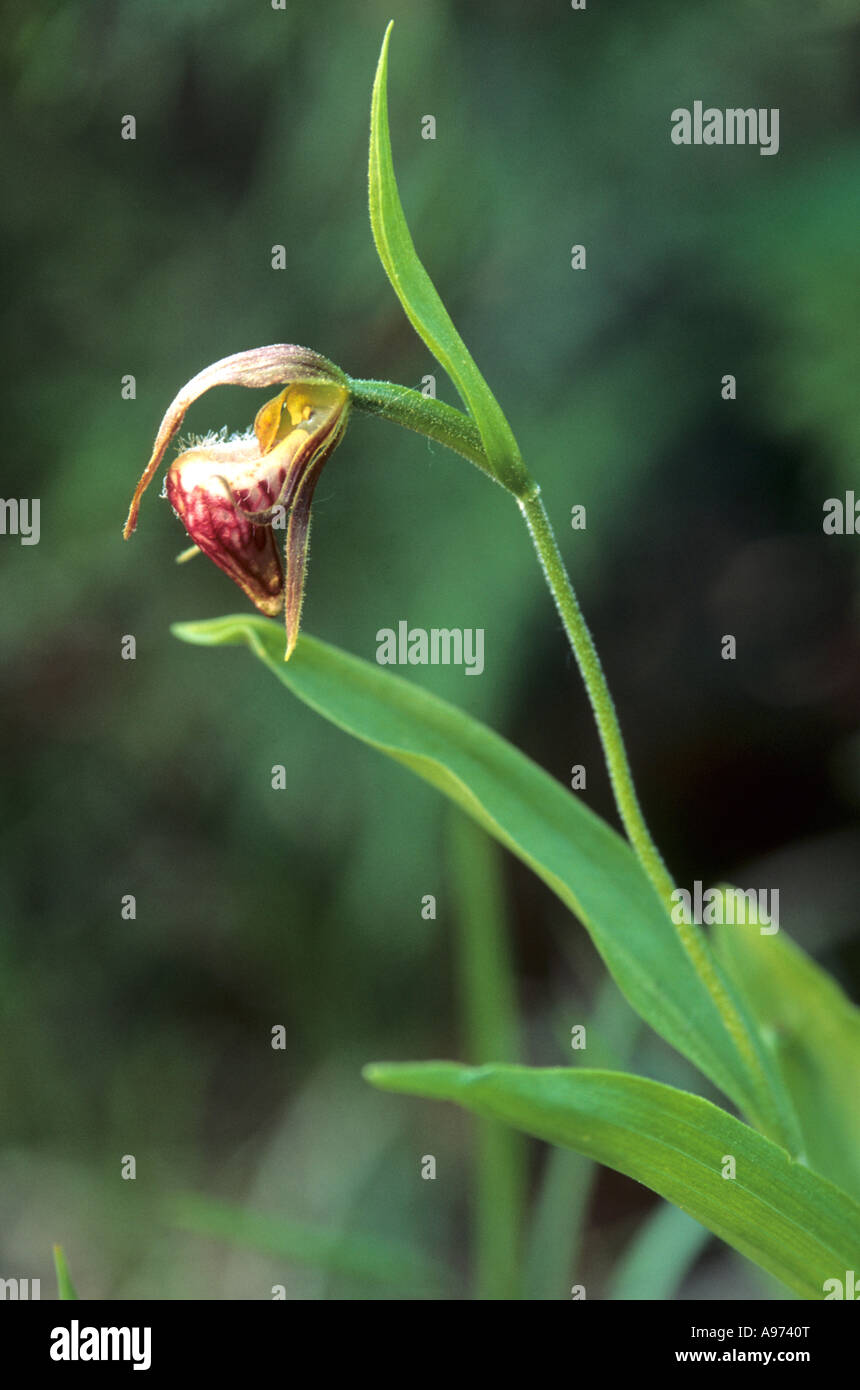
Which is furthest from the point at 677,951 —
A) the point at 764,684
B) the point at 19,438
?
the point at 19,438

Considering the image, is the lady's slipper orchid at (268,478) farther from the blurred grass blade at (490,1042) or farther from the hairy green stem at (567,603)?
the blurred grass blade at (490,1042)

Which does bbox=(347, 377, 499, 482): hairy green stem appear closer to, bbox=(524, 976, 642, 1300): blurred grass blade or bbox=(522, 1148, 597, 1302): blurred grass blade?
bbox=(524, 976, 642, 1300): blurred grass blade

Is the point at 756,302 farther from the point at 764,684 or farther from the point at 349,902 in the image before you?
the point at 349,902

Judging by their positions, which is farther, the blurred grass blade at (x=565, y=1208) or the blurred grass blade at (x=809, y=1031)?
the blurred grass blade at (x=565, y=1208)

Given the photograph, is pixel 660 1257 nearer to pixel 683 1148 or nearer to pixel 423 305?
pixel 683 1148

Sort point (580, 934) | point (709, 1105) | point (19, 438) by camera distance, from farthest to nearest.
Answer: point (580, 934) < point (19, 438) < point (709, 1105)

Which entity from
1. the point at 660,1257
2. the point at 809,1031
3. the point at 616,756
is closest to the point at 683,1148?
the point at 616,756

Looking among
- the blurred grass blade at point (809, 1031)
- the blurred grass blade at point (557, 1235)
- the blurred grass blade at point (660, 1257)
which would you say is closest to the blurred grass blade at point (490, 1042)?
the blurred grass blade at point (557, 1235)
